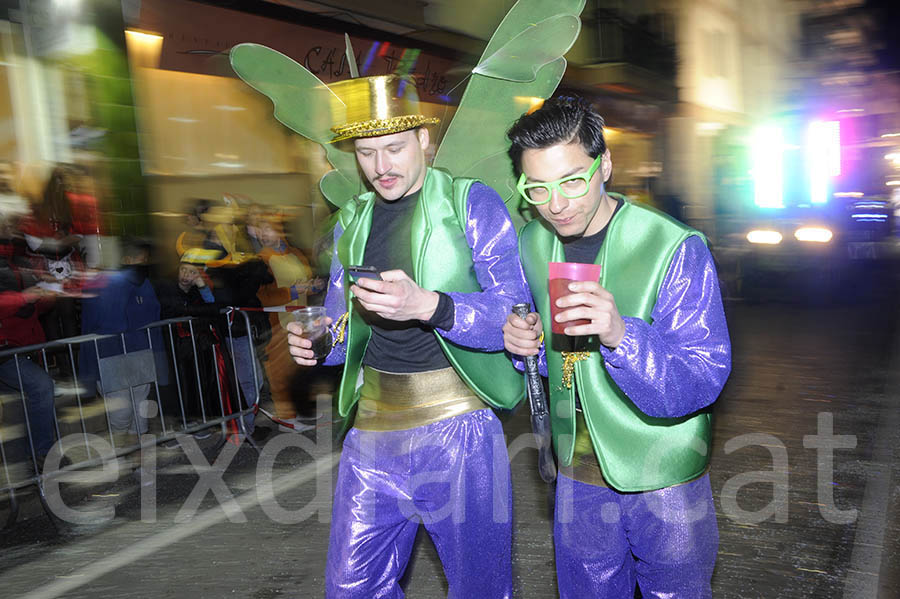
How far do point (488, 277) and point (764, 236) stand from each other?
40.5ft

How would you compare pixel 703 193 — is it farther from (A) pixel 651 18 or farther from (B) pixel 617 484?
(B) pixel 617 484

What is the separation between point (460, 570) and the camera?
8.30 ft

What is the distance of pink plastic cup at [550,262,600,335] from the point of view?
1793 millimetres

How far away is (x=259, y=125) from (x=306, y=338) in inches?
296

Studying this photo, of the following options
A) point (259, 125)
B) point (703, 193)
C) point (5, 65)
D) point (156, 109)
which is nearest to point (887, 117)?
point (703, 193)

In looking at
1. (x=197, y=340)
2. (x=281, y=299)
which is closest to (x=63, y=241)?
(x=197, y=340)

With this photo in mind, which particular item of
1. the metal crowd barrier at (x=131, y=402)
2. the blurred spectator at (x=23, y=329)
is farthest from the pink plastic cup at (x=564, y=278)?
the blurred spectator at (x=23, y=329)

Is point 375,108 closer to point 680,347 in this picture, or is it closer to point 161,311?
point 680,347

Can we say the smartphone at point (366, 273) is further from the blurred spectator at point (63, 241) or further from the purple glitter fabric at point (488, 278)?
the blurred spectator at point (63, 241)

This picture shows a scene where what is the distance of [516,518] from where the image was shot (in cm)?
473

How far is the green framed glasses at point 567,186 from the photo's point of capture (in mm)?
2107

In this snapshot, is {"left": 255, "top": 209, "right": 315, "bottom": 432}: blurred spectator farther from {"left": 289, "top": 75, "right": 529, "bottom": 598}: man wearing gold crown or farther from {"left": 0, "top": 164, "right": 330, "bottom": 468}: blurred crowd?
{"left": 289, "top": 75, "right": 529, "bottom": 598}: man wearing gold crown

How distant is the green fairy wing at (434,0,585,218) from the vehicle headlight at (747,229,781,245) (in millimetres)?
11806

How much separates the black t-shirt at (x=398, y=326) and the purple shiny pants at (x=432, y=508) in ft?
0.70
